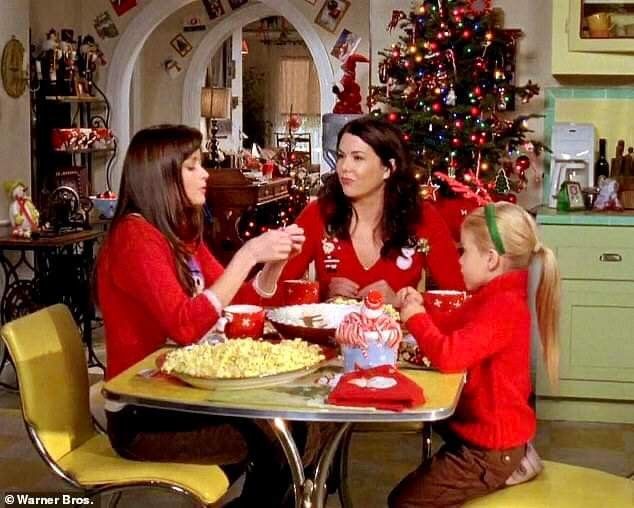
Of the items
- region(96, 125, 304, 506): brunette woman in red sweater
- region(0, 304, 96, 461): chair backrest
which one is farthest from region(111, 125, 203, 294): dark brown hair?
region(0, 304, 96, 461): chair backrest

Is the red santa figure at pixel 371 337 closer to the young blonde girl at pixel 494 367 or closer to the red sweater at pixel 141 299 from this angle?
the young blonde girl at pixel 494 367

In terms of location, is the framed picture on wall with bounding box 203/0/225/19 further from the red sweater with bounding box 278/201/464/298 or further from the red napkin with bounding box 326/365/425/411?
the red napkin with bounding box 326/365/425/411

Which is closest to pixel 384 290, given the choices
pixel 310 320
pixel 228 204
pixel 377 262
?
pixel 377 262

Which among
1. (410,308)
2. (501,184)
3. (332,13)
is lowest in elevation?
(410,308)

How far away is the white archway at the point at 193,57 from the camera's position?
7.88 meters

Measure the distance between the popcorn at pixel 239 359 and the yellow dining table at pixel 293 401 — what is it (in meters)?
0.03

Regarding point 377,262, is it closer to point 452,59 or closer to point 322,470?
point 322,470

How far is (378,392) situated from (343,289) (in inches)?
39.5

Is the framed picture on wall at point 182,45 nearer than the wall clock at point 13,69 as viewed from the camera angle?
No

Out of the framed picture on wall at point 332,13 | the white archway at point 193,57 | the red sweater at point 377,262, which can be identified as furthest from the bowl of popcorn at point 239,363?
the framed picture on wall at point 332,13

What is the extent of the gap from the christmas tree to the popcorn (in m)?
2.68

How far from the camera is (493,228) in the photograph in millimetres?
2246

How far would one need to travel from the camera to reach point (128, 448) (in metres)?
2.38

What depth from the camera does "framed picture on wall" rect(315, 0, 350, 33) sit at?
327 inches
